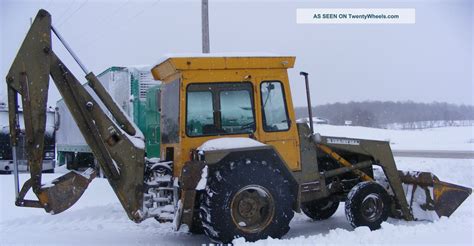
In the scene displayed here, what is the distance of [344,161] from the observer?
739cm

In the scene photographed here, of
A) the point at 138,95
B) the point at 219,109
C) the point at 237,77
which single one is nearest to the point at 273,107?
the point at 237,77

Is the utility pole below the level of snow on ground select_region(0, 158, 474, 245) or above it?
above

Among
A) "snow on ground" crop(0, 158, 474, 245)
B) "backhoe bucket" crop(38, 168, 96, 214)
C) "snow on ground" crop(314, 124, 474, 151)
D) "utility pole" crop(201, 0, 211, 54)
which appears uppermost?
"utility pole" crop(201, 0, 211, 54)

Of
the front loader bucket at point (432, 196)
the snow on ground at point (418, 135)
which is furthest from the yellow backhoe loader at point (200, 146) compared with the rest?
the snow on ground at point (418, 135)

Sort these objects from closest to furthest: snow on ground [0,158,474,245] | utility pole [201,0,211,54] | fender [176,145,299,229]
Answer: fender [176,145,299,229], snow on ground [0,158,474,245], utility pole [201,0,211,54]

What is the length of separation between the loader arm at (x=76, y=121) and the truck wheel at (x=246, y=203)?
98 cm

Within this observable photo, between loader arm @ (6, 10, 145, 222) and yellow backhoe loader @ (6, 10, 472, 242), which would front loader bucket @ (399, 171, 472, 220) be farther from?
loader arm @ (6, 10, 145, 222)

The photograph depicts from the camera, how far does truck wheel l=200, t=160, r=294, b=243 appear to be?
5.66 m

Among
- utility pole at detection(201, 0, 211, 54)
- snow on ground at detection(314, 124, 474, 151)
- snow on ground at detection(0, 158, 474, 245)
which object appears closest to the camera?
snow on ground at detection(0, 158, 474, 245)

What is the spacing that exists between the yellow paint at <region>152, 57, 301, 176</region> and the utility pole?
748 cm

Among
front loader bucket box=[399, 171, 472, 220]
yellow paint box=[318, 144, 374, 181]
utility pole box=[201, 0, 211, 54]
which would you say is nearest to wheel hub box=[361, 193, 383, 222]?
yellow paint box=[318, 144, 374, 181]

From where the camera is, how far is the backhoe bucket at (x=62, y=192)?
5733 millimetres

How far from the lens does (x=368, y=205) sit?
6.90 m

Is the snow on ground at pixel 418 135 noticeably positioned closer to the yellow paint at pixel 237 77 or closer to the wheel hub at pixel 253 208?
the yellow paint at pixel 237 77
